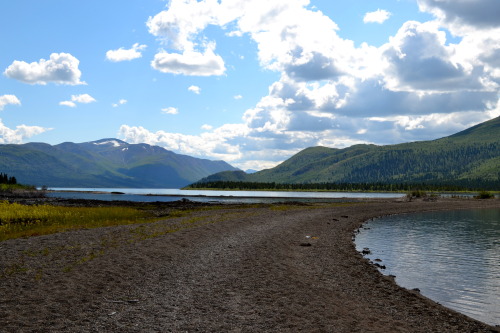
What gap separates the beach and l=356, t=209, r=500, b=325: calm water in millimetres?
2530

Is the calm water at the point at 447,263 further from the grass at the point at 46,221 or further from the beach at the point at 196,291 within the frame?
the grass at the point at 46,221

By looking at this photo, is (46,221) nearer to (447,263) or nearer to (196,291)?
(196,291)

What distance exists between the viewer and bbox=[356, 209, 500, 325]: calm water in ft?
73.0

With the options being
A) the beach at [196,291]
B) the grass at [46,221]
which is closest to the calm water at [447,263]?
the beach at [196,291]

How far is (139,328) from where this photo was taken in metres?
13.6

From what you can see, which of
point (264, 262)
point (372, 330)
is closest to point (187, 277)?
point (264, 262)

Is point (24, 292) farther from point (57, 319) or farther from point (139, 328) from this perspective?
point (139, 328)

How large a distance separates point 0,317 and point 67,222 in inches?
1542

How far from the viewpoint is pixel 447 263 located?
33500 millimetres

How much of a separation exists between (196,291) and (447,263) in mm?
24513

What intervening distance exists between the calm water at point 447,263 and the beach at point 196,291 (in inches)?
99.6

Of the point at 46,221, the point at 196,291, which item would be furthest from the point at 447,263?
the point at 46,221

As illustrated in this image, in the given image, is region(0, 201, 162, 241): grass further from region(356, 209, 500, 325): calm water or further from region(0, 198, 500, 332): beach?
region(356, 209, 500, 325): calm water

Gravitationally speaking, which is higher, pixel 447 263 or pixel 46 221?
pixel 46 221
